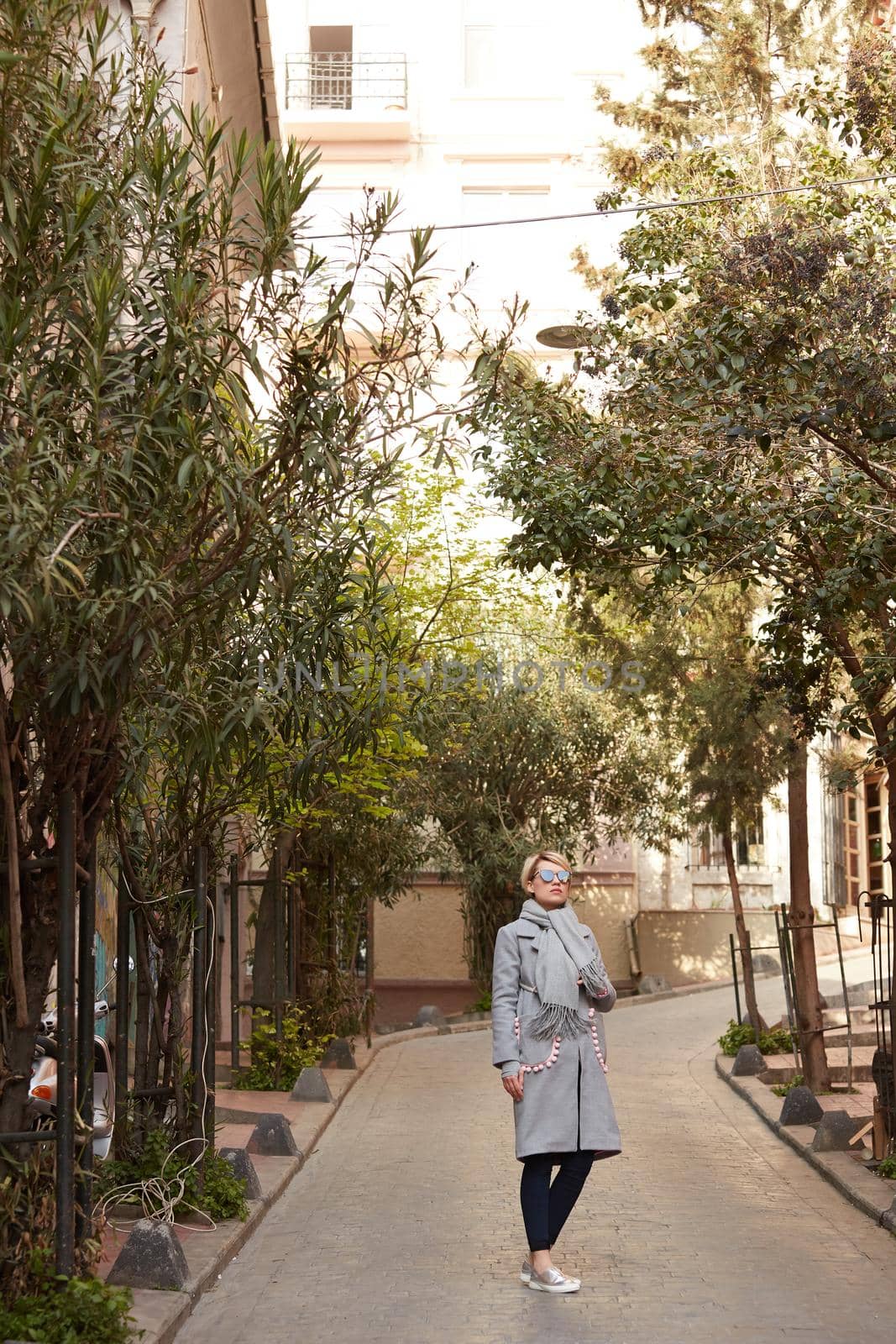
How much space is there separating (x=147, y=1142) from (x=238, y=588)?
4.21 meters

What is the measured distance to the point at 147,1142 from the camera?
29.6 ft

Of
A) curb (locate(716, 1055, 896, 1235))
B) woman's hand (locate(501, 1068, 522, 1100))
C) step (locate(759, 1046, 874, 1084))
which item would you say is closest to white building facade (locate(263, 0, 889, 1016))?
step (locate(759, 1046, 874, 1084))

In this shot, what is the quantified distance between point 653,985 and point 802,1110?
18.7m

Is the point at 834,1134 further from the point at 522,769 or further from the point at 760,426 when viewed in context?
the point at 522,769

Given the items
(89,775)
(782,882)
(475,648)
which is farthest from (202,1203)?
(782,882)

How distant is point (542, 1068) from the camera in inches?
285

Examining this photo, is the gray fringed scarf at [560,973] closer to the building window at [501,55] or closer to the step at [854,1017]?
the step at [854,1017]

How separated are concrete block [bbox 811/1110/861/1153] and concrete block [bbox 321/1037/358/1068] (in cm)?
755

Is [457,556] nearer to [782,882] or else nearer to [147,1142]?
[147,1142]

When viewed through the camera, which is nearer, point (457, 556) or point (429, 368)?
point (429, 368)

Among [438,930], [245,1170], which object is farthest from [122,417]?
[438,930]

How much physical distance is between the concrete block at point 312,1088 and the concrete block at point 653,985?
16.3 meters

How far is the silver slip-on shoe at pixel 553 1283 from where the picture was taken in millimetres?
7215

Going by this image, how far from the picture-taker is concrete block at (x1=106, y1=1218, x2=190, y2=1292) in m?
7.13
